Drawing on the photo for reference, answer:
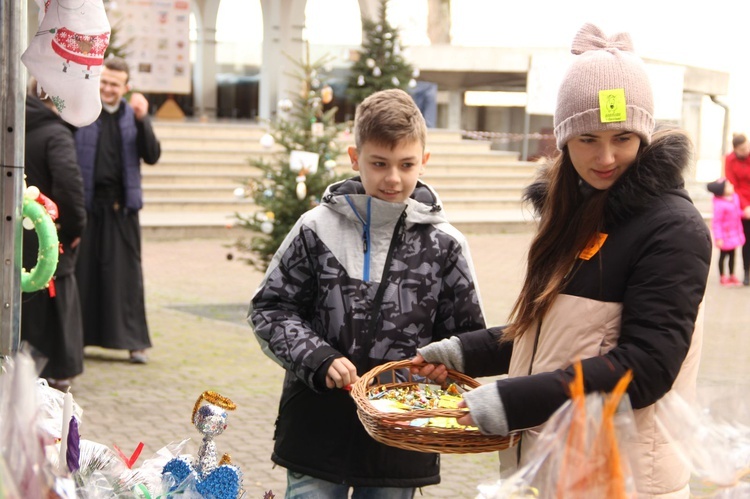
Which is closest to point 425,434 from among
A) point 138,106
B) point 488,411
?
point 488,411

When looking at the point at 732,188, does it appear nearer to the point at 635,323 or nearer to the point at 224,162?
the point at 224,162

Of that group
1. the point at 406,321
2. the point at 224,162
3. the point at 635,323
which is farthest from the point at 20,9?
the point at 224,162

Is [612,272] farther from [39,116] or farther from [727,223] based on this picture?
[727,223]

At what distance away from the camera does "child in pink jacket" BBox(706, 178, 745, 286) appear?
1375 centimetres

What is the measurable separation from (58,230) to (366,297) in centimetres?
426

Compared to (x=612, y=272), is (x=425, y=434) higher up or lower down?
lower down

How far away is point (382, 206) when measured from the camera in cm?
318

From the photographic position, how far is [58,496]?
180 centimetres

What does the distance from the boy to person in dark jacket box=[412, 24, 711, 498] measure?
60cm

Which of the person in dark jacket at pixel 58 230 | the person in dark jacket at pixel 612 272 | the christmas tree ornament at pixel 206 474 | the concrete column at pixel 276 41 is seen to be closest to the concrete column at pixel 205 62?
the concrete column at pixel 276 41

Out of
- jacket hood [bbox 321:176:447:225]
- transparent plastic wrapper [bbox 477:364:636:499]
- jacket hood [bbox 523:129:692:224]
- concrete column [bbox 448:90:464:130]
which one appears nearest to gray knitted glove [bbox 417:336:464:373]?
jacket hood [bbox 321:176:447:225]

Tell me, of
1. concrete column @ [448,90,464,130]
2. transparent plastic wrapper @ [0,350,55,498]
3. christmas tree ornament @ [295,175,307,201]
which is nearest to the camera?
transparent plastic wrapper @ [0,350,55,498]

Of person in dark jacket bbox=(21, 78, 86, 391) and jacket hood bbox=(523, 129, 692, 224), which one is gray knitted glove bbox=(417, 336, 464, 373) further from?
person in dark jacket bbox=(21, 78, 86, 391)

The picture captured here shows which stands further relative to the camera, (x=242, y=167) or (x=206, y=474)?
(x=242, y=167)
